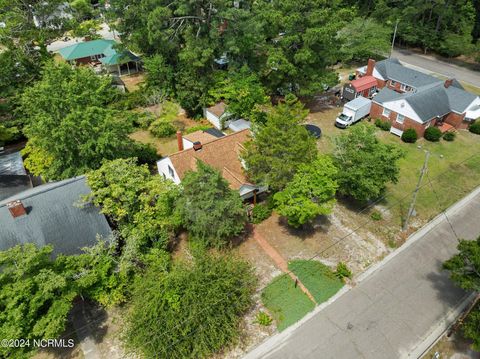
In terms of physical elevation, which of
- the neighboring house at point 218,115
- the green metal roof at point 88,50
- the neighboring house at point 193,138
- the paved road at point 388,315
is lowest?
the paved road at point 388,315

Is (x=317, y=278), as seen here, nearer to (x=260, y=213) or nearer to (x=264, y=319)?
(x=264, y=319)

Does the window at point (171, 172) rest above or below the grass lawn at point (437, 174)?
above

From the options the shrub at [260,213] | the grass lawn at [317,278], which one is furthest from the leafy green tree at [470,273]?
the shrub at [260,213]

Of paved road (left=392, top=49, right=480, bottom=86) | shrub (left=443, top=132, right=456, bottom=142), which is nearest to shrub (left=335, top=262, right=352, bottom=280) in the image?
shrub (left=443, top=132, right=456, bottom=142)

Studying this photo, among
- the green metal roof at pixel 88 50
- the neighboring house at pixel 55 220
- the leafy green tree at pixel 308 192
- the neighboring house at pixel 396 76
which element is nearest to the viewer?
the neighboring house at pixel 55 220

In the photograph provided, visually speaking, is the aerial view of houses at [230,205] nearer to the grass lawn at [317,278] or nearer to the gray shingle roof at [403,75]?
the grass lawn at [317,278]

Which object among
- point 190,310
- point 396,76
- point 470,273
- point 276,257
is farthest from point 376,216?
point 396,76

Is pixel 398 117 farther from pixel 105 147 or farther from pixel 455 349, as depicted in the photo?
pixel 105 147

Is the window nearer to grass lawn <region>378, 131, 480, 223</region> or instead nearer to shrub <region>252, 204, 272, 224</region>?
shrub <region>252, 204, 272, 224</region>
